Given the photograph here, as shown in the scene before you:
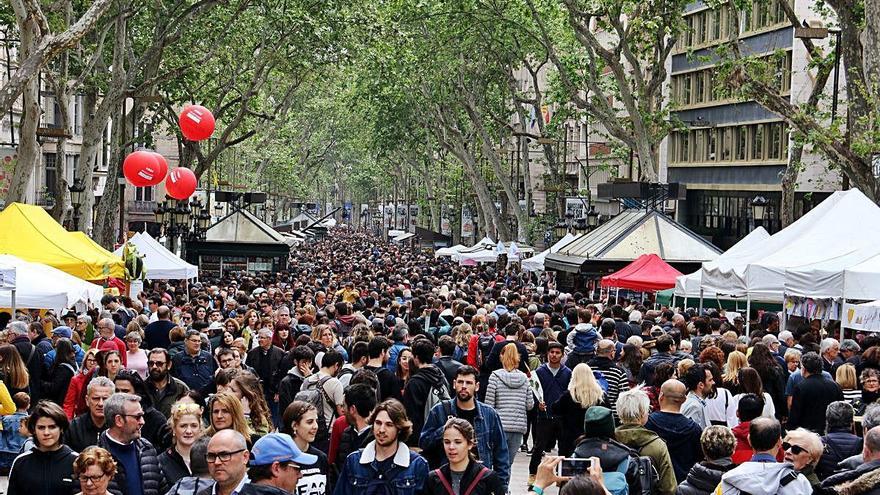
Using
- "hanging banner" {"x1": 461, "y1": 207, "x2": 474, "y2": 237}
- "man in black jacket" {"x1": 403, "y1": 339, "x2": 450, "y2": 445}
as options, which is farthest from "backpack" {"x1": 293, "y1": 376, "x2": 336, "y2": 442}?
"hanging banner" {"x1": 461, "y1": 207, "x2": 474, "y2": 237}

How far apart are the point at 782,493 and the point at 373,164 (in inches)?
4277

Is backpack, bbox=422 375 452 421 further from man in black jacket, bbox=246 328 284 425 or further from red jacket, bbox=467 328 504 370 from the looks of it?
red jacket, bbox=467 328 504 370

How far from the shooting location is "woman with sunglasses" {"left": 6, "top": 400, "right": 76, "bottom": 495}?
813 centimetres

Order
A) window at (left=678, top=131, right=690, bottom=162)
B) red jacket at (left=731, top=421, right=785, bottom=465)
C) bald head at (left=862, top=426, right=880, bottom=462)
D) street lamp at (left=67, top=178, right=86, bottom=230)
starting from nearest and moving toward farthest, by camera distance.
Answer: bald head at (left=862, top=426, right=880, bottom=462), red jacket at (left=731, top=421, right=785, bottom=465), street lamp at (left=67, top=178, right=86, bottom=230), window at (left=678, top=131, right=690, bottom=162)

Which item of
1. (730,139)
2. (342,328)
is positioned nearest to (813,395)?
(342,328)

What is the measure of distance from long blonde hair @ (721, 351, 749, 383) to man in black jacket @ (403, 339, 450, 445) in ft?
7.60

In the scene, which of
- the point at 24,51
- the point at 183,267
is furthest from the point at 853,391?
the point at 183,267

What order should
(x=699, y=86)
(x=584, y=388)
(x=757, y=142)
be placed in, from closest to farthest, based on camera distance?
(x=584, y=388) → (x=757, y=142) → (x=699, y=86)

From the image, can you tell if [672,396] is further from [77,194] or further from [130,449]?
[77,194]

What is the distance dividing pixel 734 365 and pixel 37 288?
375 inches

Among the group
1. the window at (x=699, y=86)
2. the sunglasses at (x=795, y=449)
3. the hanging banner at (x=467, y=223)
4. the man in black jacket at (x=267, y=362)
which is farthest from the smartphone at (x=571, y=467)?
the hanging banner at (x=467, y=223)

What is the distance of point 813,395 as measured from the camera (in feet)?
39.7

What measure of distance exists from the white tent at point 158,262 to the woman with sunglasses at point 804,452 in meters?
23.0

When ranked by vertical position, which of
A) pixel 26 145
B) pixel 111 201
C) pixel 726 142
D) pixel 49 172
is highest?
pixel 726 142
